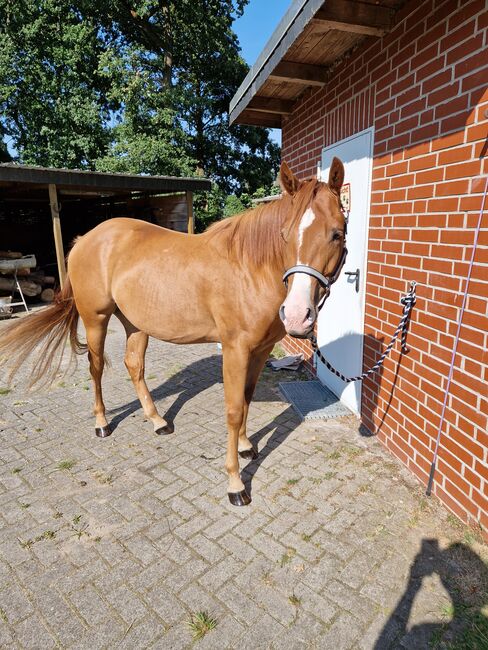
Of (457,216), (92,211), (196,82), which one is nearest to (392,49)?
(457,216)

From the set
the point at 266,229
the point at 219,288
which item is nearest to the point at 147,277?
the point at 219,288

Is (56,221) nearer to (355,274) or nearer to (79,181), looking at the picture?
(79,181)

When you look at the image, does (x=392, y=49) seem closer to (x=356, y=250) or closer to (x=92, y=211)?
(x=356, y=250)

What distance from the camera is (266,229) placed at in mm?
2279

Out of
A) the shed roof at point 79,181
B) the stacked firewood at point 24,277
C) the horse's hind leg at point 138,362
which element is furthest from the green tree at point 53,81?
the horse's hind leg at point 138,362

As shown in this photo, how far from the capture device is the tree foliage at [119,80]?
15.5 metres

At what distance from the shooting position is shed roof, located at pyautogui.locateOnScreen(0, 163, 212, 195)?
23.9 ft

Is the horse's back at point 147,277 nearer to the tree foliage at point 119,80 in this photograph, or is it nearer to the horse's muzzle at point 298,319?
the horse's muzzle at point 298,319

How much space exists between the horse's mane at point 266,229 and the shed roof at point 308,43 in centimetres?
123

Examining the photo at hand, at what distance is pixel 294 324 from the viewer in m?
1.79

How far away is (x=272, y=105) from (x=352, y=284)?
277 cm

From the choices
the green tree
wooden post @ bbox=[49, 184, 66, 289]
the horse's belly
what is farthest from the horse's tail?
the green tree

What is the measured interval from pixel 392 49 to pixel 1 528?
13.2 feet

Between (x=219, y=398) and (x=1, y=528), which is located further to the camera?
(x=219, y=398)
